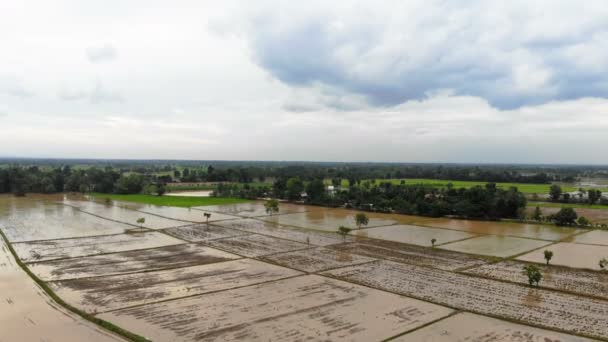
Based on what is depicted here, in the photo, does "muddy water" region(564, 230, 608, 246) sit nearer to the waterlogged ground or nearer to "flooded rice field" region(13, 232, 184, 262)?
the waterlogged ground

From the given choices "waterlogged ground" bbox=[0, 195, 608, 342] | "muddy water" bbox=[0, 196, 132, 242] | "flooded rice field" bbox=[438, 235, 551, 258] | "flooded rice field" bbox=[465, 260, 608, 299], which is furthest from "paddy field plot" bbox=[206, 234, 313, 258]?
"flooded rice field" bbox=[465, 260, 608, 299]

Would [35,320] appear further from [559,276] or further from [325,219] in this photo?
[325,219]

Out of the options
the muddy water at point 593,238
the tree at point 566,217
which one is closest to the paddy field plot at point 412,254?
the muddy water at point 593,238

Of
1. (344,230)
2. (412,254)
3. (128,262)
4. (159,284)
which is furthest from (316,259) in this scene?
(128,262)

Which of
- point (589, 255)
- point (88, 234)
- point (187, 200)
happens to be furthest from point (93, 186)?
point (589, 255)

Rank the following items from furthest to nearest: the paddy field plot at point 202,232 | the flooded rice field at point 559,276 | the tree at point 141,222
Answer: the tree at point 141,222 < the paddy field plot at point 202,232 < the flooded rice field at point 559,276

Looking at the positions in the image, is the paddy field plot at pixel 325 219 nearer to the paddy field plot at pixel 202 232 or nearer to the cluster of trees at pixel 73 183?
the paddy field plot at pixel 202 232

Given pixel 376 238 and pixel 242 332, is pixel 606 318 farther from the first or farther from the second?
pixel 376 238
